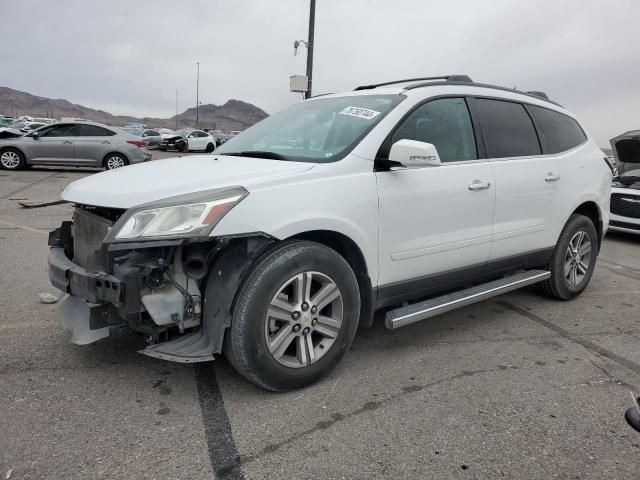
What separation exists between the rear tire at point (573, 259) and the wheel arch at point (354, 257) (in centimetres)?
224

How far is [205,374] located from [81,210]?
1.22 meters

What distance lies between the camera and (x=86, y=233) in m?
3.02

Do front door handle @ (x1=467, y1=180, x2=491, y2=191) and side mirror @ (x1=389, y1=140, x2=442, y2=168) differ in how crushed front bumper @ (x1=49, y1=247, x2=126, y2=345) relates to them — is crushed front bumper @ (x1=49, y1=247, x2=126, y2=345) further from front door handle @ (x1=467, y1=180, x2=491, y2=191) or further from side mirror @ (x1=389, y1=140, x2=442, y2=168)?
front door handle @ (x1=467, y1=180, x2=491, y2=191)

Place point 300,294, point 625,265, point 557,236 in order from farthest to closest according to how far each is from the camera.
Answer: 1. point 625,265
2. point 557,236
3. point 300,294

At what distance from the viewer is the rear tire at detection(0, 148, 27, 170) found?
A: 14505mm

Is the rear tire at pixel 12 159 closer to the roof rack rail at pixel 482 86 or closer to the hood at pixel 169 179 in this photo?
the hood at pixel 169 179

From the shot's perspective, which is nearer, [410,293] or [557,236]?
[410,293]

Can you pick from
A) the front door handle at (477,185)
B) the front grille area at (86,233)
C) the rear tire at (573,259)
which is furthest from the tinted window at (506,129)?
the front grille area at (86,233)

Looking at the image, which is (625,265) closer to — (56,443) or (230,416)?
(230,416)

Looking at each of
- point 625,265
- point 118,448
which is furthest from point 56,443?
point 625,265

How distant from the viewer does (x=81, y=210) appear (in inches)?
122

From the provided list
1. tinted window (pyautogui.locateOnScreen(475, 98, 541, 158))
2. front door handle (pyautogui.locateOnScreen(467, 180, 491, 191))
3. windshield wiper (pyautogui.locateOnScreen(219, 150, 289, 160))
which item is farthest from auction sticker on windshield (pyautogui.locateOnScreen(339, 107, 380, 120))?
tinted window (pyautogui.locateOnScreen(475, 98, 541, 158))

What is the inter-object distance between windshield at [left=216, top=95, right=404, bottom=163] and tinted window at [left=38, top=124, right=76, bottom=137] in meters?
12.6

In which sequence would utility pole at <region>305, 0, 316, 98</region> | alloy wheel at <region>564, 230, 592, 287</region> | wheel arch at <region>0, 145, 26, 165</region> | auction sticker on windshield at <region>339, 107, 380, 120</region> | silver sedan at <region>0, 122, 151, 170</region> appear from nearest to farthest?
1. auction sticker on windshield at <region>339, 107, 380, 120</region>
2. alloy wheel at <region>564, 230, 592, 287</region>
3. utility pole at <region>305, 0, 316, 98</region>
4. wheel arch at <region>0, 145, 26, 165</region>
5. silver sedan at <region>0, 122, 151, 170</region>
